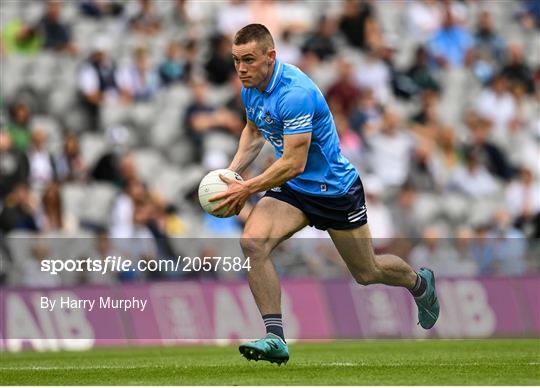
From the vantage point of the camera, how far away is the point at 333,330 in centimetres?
1647

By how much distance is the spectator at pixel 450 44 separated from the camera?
2211 cm

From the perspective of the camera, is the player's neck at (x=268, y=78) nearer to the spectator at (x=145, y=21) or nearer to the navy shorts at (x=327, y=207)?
the navy shorts at (x=327, y=207)

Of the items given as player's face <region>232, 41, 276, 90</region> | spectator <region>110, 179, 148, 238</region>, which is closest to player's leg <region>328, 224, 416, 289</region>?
player's face <region>232, 41, 276, 90</region>

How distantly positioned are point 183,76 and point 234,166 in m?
9.87

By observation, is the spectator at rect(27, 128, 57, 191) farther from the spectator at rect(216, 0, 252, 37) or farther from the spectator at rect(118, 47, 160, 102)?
the spectator at rect(216, 0, 252, 37)

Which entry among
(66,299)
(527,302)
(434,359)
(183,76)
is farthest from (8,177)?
(434,359)

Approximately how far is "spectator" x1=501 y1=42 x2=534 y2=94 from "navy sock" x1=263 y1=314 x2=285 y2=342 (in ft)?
42.8

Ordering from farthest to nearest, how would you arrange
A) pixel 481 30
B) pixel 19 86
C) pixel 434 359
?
pixel 481 30, pixel 19 86, pixel 434 359

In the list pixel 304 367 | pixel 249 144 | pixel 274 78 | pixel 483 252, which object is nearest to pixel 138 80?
pixel 483 252

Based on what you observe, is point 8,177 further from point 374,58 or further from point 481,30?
point 481,30

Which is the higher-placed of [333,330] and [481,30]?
[481,30]

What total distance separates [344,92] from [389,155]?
1152mm

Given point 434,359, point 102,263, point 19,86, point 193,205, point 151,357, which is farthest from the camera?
point 19,86

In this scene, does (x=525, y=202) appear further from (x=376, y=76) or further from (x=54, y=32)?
(x=54, y=32)
